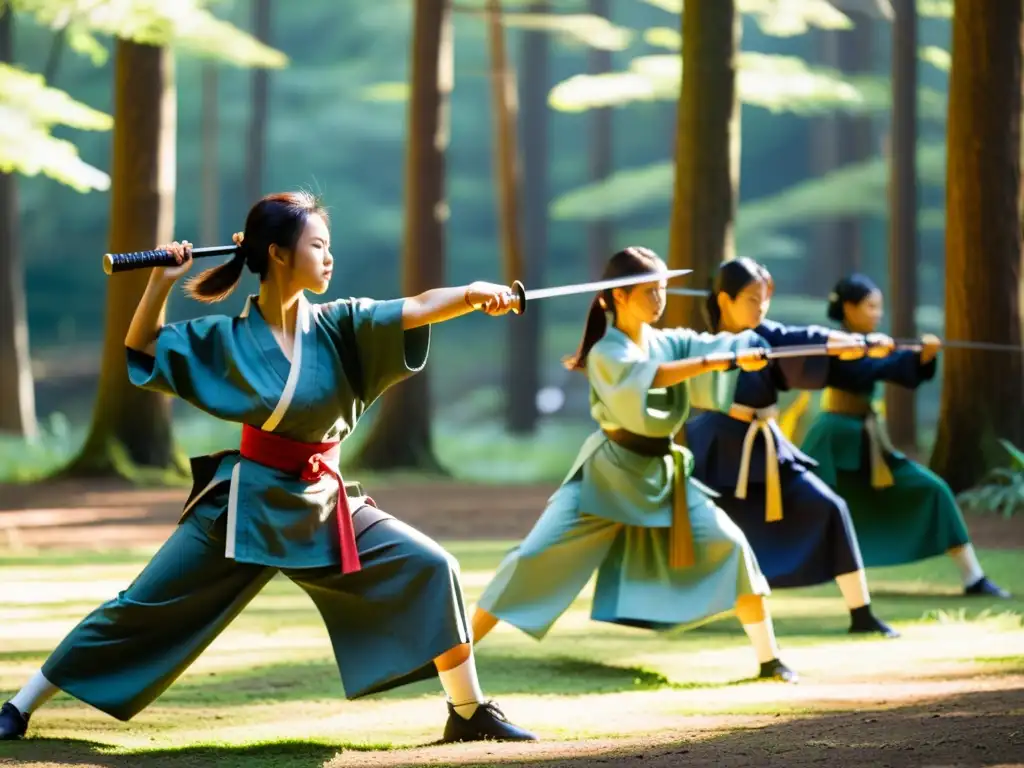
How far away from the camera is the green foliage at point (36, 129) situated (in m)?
13.8

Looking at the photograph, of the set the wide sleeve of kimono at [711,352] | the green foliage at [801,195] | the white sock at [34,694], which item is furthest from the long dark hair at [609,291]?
the green foliage at [801,195]

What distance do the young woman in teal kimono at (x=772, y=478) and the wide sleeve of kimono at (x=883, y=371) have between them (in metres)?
0.65

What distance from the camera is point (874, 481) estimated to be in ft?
29.6

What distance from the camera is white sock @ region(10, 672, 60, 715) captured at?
522 cm

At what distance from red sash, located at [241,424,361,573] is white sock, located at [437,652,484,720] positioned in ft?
1.56

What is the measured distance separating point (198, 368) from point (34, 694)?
1.19 meters

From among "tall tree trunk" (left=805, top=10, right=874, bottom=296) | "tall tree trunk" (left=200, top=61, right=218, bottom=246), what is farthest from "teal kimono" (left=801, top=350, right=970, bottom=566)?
"tall tree trunk" (left=200, top=61, right=218, bottom=246)

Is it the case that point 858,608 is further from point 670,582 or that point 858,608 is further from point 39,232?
point 39,232

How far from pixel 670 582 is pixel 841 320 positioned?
292cm

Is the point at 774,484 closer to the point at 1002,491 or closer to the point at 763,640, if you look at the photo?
the point at 763,640

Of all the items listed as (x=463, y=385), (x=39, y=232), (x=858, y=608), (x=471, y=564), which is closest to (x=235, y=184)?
(x=39, y=232)

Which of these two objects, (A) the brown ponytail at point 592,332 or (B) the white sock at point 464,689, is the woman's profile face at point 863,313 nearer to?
(A) the brown ponytail at point 592,332

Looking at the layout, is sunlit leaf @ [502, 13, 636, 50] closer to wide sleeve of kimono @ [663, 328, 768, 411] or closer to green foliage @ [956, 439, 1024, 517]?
green foliage @ [956, 439, 1024, 517]

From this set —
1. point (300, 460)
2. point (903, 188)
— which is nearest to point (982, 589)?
point (300, 460)
